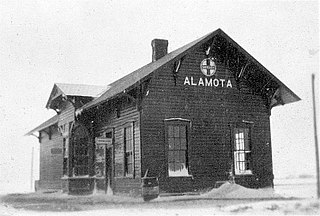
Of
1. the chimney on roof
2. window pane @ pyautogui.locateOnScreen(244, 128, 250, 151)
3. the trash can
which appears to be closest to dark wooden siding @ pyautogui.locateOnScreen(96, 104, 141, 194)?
the trash can

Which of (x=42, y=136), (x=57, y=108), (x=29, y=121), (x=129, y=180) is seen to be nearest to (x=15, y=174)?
(x=29, y=121)

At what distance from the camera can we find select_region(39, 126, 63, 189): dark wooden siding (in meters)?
26.5

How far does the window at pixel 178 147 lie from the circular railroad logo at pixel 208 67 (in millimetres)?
2178

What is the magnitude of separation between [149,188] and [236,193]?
3147mm

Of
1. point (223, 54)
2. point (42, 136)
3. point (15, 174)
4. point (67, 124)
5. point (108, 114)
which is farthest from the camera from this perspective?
point (15, 174)

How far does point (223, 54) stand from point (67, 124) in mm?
7933

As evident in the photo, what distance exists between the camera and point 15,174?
68.5 meters

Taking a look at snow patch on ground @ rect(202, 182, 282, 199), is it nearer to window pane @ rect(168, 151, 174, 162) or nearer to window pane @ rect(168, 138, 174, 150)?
window pane @ rect(168, 151, 174, 162)

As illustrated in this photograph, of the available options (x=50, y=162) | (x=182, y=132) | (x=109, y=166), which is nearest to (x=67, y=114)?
(x=109, y=166)

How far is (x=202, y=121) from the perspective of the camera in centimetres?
1767

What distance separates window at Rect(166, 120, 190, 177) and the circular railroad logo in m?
2.18

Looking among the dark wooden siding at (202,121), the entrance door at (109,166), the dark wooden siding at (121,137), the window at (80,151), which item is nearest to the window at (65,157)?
the window at (80,151)

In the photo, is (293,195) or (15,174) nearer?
(293,195)

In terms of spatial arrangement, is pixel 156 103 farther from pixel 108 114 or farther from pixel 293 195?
pixel 293 195
